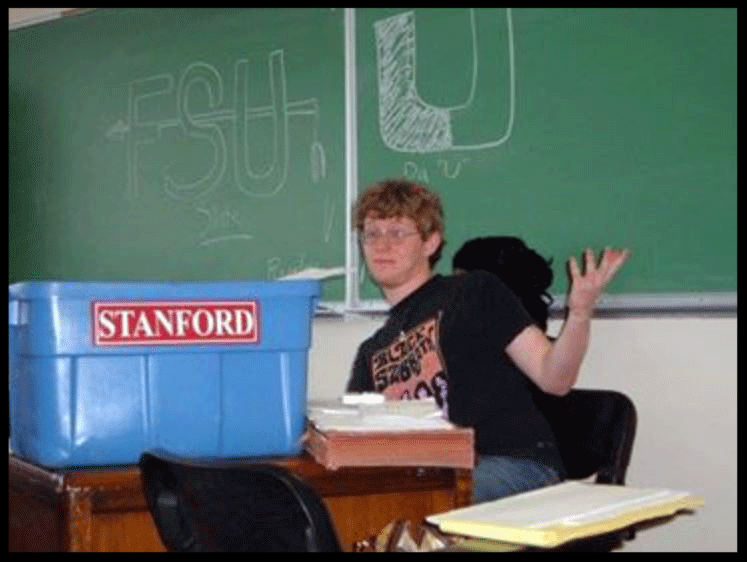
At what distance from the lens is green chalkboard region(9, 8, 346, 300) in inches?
132

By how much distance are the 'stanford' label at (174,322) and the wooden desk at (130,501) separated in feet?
0.63

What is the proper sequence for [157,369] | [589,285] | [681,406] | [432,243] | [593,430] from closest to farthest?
1. [157,369]
2. [589,285]
3. [593,430]
4. [681,406]
5. [432,243]

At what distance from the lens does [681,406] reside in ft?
8.51

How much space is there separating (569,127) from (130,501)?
1574 mm

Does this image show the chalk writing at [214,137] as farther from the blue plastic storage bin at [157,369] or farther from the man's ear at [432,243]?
the blue plastic storage bin at [157,369]

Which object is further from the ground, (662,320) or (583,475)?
(662,320)

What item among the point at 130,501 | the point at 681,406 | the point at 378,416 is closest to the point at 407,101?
the point at 681,406

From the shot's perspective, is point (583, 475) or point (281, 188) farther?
point (281, 188)

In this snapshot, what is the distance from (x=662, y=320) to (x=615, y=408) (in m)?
0.33

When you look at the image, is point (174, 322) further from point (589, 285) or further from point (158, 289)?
point (589, 285)

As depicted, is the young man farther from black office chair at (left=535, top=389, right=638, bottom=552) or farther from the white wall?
the white wall

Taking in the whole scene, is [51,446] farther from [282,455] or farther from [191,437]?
[282,455]

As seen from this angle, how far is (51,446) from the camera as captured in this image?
1.66 meters
